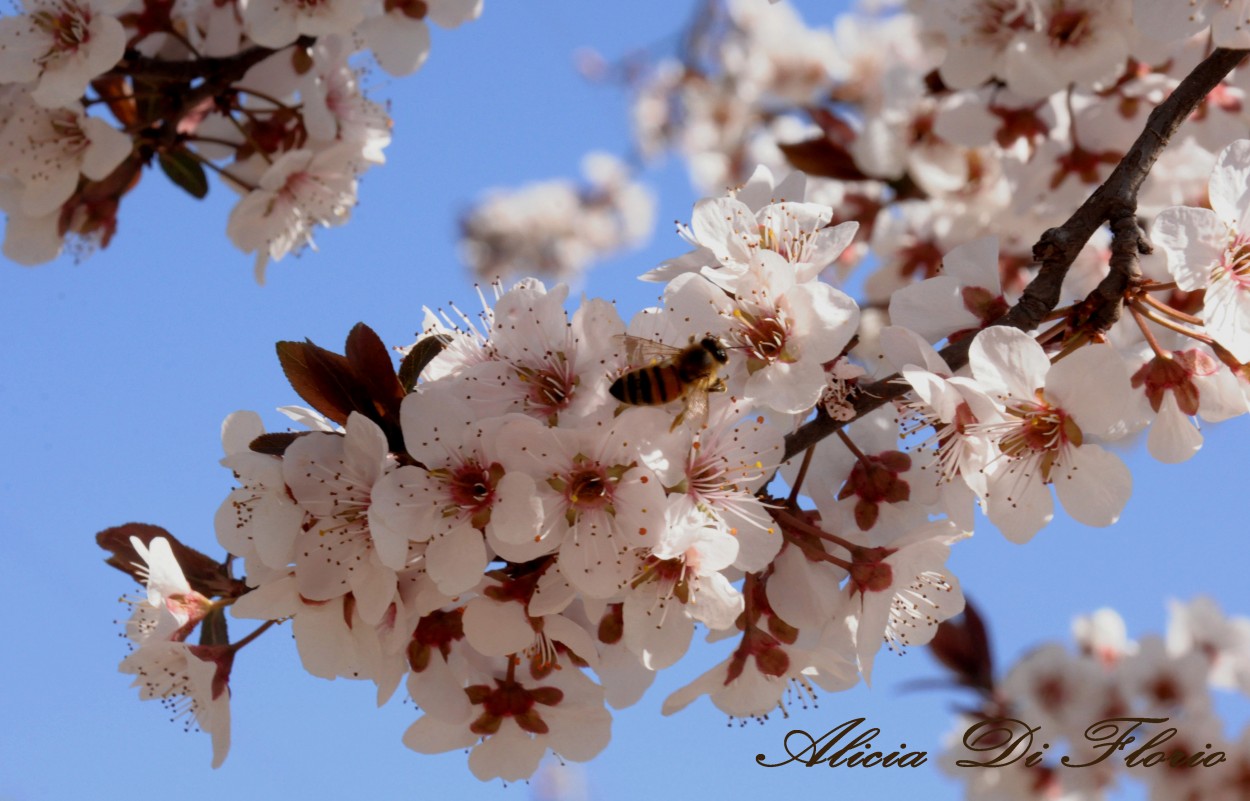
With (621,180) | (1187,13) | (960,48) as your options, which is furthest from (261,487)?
(621,180)

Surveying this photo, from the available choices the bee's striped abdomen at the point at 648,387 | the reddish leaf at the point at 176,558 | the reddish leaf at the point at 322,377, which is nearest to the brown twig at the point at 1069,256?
the bee's striped abdomen at the point at 648,387

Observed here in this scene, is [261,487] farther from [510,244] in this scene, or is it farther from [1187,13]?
[510,244]

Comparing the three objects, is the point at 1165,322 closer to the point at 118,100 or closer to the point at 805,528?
the point at 805,528

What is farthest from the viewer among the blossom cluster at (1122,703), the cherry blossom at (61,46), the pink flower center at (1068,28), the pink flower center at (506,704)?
the blossom cluster at (1122,703)

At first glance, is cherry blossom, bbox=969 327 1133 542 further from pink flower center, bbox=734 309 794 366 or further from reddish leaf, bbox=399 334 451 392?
reddish leaf, bbox=399 334 451 392

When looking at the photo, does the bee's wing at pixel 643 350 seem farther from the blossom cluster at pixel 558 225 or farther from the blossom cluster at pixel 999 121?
the blossom cluster at pixel 558 225

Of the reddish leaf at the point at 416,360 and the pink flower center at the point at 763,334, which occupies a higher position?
the reddish leaf at the point at 416,360

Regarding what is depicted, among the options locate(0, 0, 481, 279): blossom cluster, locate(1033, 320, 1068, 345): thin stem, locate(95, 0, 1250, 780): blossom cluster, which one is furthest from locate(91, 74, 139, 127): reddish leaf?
locate(1033, 320, 1068, 345): thin stem
